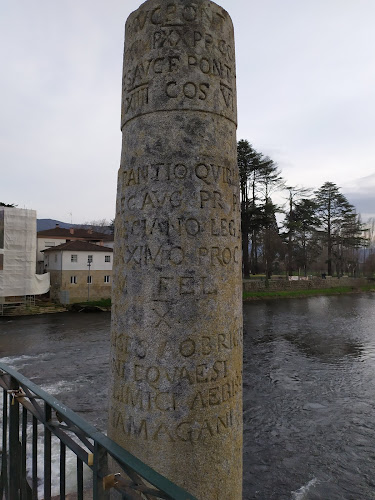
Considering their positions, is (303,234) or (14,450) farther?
(303,234)

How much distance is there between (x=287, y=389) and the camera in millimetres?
11977

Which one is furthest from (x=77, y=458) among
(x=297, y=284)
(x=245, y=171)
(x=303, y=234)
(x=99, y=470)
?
(x=303, y=234)

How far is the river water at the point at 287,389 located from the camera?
7.29 m

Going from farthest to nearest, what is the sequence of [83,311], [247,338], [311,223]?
[311,223], [83,311], [247,338]

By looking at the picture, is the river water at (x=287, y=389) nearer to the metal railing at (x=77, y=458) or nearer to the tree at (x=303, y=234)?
the metal railing at (x=77, y=458)

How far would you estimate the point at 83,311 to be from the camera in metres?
29.9

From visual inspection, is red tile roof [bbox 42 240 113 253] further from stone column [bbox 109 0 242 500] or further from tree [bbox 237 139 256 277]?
stone column [bbox 109 0 242 500]

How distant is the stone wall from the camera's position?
132 ft

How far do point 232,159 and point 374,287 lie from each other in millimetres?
54421

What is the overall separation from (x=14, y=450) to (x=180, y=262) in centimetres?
182

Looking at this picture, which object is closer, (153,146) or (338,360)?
(153,146)

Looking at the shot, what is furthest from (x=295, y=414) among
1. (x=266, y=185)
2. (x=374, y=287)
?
(x=374, y=287)

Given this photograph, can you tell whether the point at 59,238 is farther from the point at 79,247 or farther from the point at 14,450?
the point at 14,450

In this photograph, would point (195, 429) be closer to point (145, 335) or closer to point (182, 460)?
point (182, 460)
